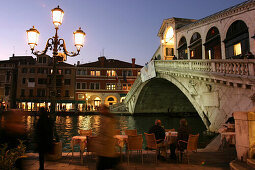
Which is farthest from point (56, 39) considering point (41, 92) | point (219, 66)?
point (41, 92)

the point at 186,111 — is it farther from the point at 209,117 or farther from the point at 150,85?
the point at 209,117

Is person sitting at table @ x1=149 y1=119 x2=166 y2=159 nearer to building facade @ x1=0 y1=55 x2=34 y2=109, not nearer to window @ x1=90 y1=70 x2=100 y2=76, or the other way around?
window @ x1=90 y1=70 x2=100 y2=76

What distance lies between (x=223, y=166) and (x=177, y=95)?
73.7ft

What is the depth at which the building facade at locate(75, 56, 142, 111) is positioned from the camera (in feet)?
126

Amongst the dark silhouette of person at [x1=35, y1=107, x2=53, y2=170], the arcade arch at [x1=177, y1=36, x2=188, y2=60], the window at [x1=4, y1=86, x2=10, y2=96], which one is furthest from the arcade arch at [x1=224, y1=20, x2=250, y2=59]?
the window at [x1=4, y1=86, x2=10, y2=96]

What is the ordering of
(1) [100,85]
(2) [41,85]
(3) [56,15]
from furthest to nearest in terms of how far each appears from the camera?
(1) [100,85] < (2) [41,85] < (3) [56,15]

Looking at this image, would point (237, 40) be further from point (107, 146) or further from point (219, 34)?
point (107, 146)

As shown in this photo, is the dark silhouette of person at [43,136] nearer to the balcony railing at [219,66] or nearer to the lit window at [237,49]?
the balcony railing at [219,66]

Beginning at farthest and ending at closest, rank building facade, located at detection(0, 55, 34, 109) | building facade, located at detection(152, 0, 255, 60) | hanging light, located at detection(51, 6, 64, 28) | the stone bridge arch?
building facade, located at detection(0, 55, 34, 109) < the stone bridge arch < building facade, located at detection(152, 0, 255, 60) < hanging light, located at detection(51, 6, 64, 28)

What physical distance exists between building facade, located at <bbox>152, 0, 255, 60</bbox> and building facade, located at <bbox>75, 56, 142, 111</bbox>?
60.7 ft

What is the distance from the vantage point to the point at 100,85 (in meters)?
38.8

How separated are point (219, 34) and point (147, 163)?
485 inches

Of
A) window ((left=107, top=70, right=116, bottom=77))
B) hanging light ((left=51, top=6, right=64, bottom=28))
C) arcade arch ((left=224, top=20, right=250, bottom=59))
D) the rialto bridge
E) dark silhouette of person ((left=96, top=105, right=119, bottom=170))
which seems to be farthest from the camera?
window ((left=107, top=70, right=116, bottom=77))

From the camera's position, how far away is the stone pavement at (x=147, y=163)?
478cm
